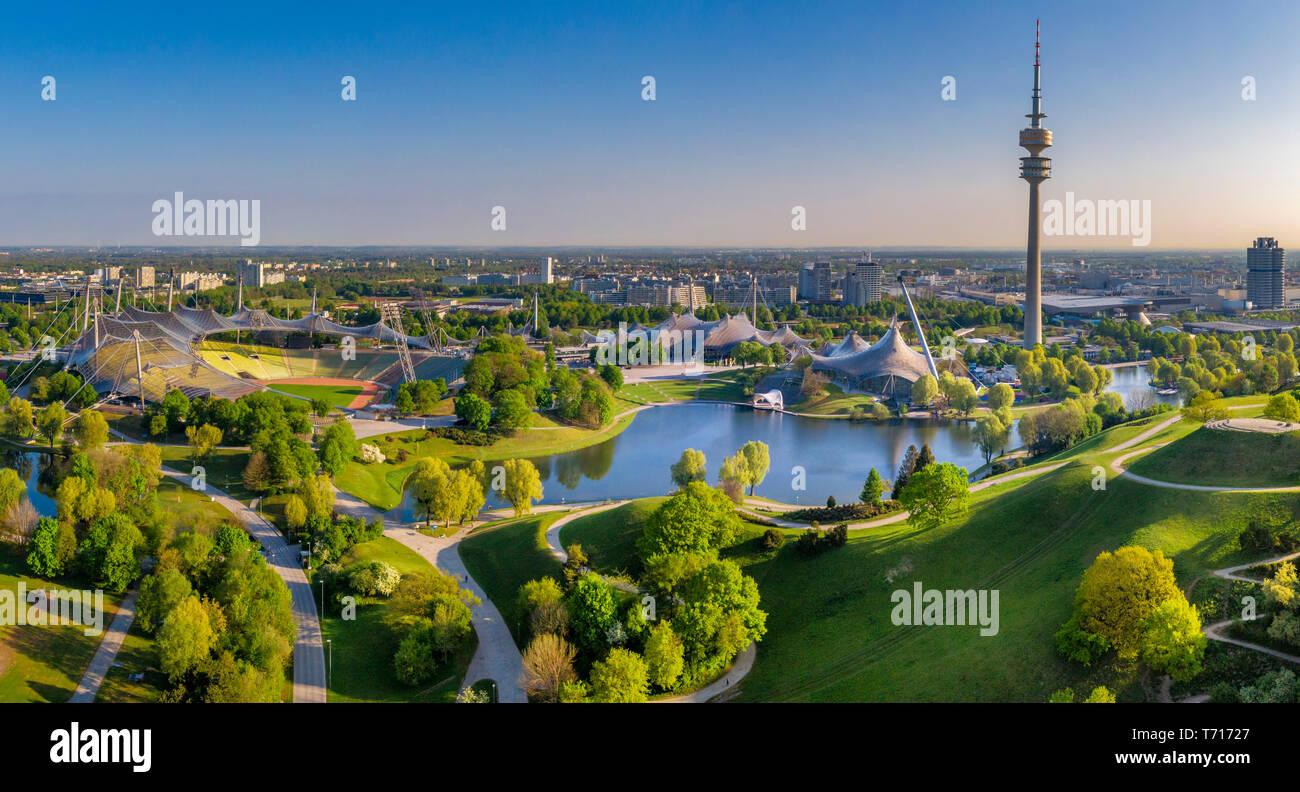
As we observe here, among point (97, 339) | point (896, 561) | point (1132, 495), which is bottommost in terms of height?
point (896, 561)

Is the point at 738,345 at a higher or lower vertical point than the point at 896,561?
higher

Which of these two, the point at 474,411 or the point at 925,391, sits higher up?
the point at 925,391

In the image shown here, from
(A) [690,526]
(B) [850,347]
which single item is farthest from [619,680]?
(B) [850,347]

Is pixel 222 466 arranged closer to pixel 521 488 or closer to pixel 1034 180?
pixel 521 488

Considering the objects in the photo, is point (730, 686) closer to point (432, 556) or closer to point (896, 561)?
point (896, 561)

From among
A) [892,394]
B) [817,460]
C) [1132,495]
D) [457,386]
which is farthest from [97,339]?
[1132,495]

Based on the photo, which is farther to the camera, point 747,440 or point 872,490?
point 747,440

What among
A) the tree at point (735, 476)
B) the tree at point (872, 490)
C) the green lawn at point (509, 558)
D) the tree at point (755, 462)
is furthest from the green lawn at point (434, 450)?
the tree at point (872, 490)
